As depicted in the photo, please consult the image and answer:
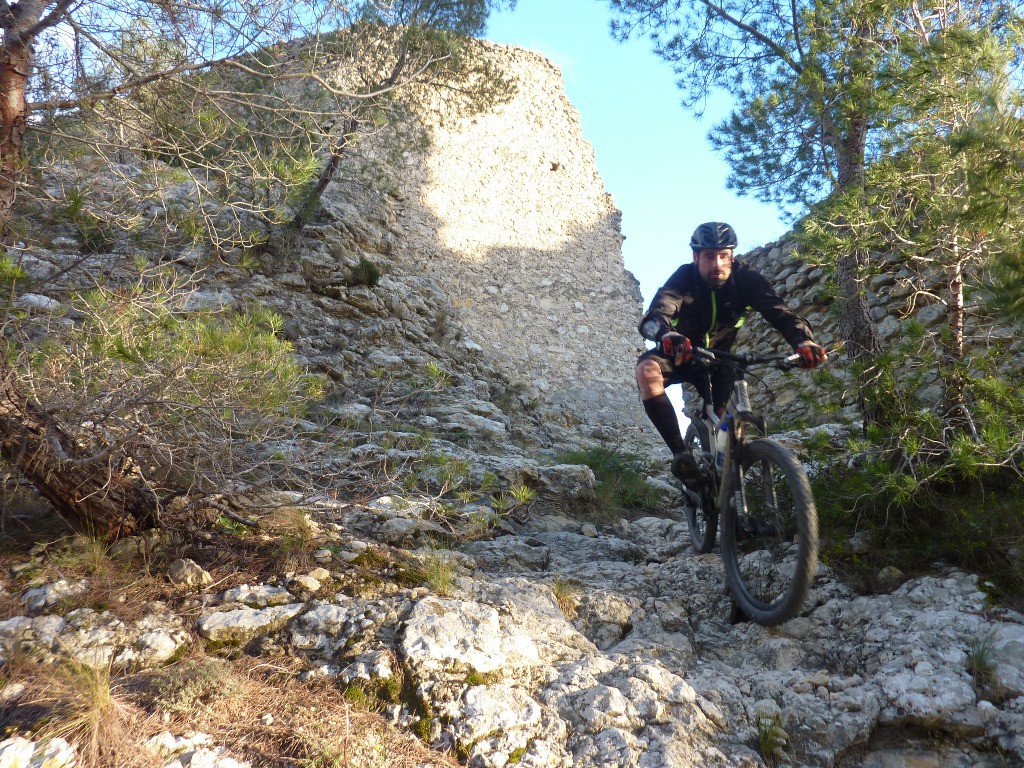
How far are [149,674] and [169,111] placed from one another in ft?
8.85

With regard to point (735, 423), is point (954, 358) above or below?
above

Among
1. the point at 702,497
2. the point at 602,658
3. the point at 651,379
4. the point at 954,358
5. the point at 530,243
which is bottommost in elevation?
the point at 602,658

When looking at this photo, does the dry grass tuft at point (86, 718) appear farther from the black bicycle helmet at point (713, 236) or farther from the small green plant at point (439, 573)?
the black bicycle helmet at point (713, 236)

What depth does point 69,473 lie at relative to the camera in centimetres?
271

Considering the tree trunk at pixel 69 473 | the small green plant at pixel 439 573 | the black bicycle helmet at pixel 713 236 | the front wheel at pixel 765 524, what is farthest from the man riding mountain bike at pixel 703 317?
the tree trunk at pixel 69 473

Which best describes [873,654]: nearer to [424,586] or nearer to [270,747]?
[424,586]

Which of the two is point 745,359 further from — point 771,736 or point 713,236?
point 771,736

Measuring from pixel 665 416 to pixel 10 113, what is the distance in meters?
3.10

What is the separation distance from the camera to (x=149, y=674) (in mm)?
2100

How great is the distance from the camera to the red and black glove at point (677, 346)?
3.07 meters

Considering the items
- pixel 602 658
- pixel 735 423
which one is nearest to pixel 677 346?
pixel 735 423

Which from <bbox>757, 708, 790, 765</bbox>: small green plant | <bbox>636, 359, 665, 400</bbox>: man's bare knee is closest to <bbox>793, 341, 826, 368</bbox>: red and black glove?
<bbox>636, 359, 665, 400</bbox>: man's bare knee

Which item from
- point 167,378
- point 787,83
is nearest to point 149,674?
point 167,378

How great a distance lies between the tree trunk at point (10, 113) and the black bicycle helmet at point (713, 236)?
9.75 feet
